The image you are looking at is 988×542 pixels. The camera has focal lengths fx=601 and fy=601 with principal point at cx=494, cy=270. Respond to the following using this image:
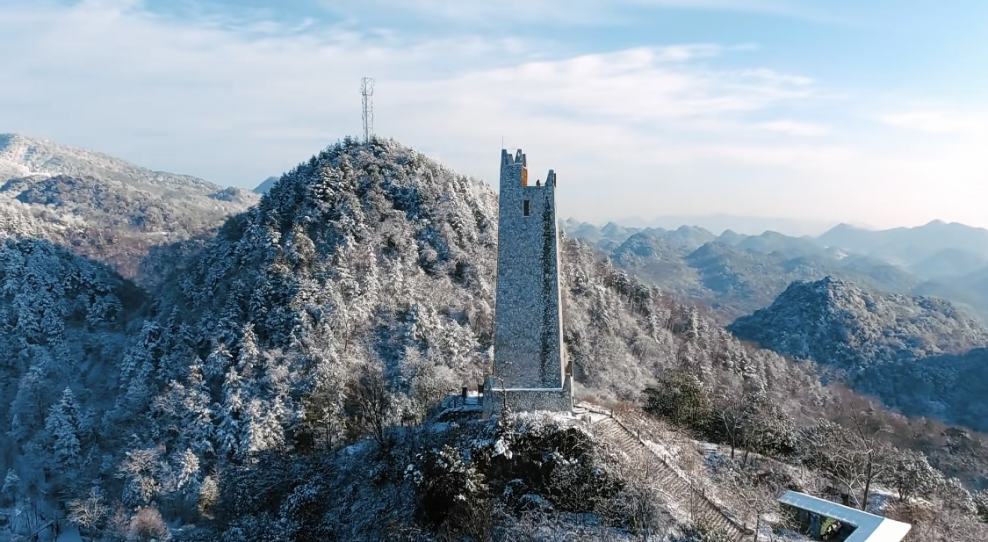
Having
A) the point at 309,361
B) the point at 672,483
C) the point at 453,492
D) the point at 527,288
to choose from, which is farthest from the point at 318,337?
the point at 672,483

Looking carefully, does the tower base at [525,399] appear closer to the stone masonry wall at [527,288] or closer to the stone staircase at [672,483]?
the stone masonry wall at [527,288]

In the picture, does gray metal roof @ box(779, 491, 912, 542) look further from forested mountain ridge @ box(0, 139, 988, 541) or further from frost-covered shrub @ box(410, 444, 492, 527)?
frost-covered shrub @ box(410, 444, 492, 527)

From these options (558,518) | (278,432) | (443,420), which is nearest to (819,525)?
(558,518)

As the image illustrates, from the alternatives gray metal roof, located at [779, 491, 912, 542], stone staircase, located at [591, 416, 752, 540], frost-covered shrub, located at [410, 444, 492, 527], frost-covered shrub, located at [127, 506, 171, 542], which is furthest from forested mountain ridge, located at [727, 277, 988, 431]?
frost-covered shrub, located at [127, 506, 171, 542]

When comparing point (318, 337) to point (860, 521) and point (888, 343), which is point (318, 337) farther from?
point (888, 343)

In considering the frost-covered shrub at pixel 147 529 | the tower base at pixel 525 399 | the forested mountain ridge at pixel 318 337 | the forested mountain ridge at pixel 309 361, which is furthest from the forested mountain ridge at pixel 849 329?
the frost-covered shrub at pixel 147 529

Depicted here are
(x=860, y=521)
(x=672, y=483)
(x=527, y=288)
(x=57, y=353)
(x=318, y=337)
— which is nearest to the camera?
(x=860, y=521)
